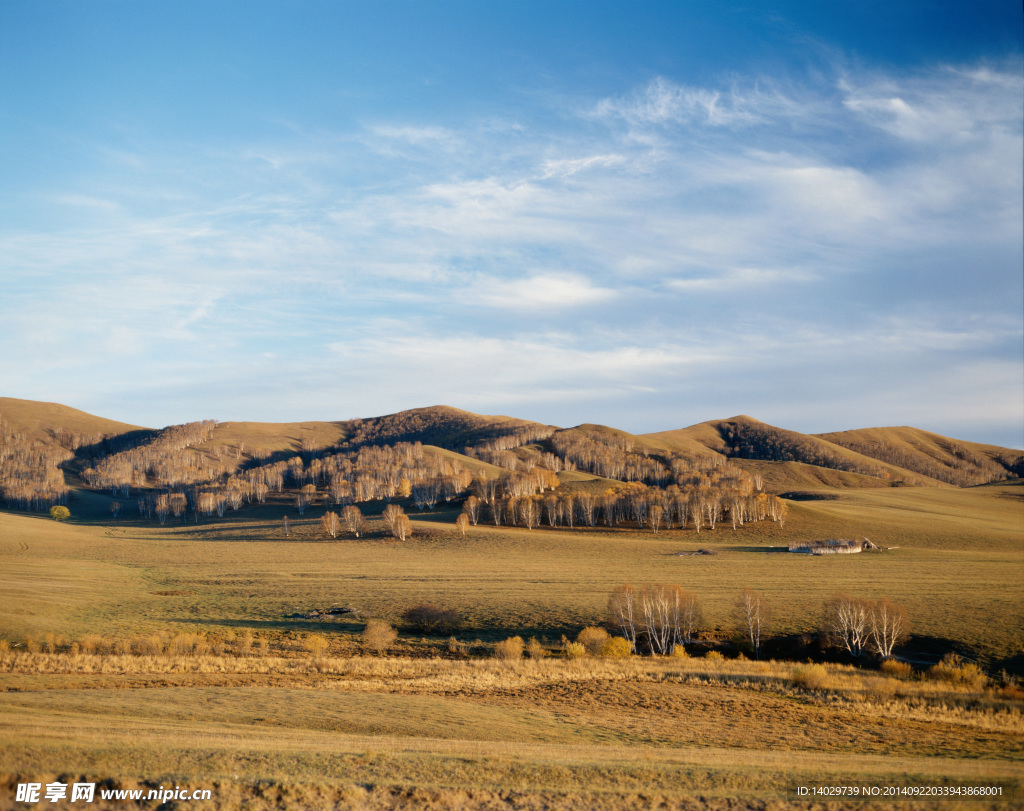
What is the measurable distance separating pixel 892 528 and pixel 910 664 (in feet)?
236

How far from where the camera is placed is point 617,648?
140 ft

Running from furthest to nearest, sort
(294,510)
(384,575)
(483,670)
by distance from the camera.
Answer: (294,510)
(384,575)
(483,670)

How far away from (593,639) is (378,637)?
15.6m

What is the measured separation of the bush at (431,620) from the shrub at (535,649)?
7.90 meters

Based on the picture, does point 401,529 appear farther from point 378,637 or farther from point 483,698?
point 483,698

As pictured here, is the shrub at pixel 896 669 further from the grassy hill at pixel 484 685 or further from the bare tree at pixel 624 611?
the bare tree at pixel 624 611

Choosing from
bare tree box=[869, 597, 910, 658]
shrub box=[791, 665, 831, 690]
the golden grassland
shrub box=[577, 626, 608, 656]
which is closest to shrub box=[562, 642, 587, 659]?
shrub box=[577, 626, 608, 656]

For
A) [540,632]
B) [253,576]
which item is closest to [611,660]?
[540,632]

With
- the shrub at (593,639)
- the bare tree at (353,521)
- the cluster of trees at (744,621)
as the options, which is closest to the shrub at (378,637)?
the shrub at (593,639)

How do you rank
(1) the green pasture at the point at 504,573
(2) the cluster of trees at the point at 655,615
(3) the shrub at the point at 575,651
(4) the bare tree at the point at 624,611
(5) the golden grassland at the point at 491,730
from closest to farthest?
(5) the golden grassland at the point at 491,730 → (3) the shrub at the point at 575,651 → (2) the cluster of trees at the point at 655,615 → (4) the bare tree at the point at 624,611 → (1) the green pasture at the point at 504,573

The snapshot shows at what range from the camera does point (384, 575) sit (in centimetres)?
7231

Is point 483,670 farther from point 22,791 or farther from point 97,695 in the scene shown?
point 22,791

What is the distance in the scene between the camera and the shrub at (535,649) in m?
41.1

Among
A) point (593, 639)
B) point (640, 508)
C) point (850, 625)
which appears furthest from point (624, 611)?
point (640, 508)
